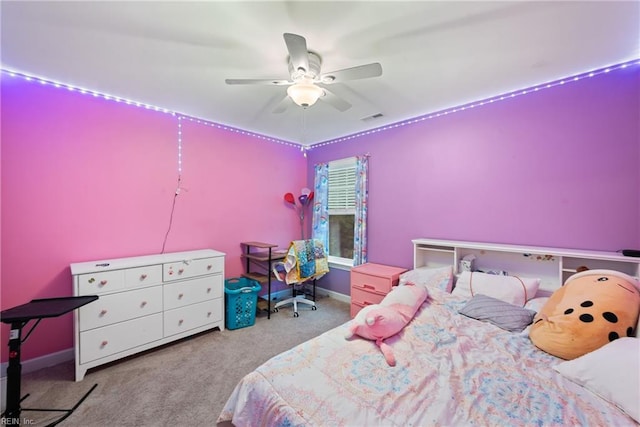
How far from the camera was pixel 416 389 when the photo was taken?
113cm

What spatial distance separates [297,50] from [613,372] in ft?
7.55

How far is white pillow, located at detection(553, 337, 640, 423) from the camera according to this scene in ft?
3.34

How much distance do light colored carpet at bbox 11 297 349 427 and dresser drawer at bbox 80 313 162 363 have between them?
0.54 ft

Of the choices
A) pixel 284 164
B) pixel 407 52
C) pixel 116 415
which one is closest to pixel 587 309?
pixel 407 52

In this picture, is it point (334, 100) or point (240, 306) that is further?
point (240, 306)

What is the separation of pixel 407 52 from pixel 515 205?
1.82 meters

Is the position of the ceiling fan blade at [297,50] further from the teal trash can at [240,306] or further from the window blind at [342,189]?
the teal trash can at [240,306]

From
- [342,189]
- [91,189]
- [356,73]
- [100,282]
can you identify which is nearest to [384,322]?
[356,73]

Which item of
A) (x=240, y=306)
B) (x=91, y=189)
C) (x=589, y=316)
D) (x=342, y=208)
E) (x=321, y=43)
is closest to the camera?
Answer: (x=589, y=316)

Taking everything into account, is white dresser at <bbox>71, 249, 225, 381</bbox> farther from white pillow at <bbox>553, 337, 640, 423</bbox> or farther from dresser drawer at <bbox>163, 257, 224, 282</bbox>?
white pillow at <bbox>553, 337, 640, 423</bbox>

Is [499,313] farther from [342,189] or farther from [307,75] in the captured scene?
[342,189]

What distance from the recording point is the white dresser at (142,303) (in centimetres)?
204

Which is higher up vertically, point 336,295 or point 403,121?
point 403,121

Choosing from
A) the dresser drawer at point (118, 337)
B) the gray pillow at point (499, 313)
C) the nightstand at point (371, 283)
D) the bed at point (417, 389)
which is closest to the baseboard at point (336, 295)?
the nightstand at point (371, 283)
